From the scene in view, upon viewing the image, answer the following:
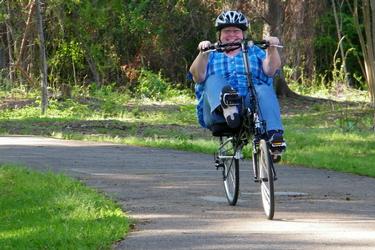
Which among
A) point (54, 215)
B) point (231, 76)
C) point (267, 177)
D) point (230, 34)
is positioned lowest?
point (54, 215)

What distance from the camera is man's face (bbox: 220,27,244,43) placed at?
1002 centimetres

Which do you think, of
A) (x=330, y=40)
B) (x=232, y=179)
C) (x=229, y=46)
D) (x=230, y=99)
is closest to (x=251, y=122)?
(x=230, y=99)

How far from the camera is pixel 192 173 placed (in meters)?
13.5

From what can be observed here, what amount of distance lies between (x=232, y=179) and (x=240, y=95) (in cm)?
98

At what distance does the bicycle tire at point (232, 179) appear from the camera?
1012 cm

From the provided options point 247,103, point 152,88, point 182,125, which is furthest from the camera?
point 152,88

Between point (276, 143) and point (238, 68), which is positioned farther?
point (238, 68)

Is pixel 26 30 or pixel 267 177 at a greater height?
pixel 26 30

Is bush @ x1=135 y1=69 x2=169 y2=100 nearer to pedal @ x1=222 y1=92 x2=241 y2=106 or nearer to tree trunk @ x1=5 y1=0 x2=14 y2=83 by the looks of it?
tree trunk @ x1=5 y1=0 x2=14 y2=83

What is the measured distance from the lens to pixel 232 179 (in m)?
10.3

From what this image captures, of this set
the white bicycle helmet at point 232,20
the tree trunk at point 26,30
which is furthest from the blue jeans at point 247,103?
the tree trunk at point 26,30

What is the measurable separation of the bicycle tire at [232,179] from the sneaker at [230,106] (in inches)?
28.1

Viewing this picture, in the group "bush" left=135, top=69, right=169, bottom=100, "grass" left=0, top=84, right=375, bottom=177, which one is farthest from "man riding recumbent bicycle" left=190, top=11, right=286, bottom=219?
"bush" left=135, top=69, right=169, bottom=100

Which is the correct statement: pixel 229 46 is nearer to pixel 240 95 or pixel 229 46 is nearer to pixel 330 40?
pixel 240 95
